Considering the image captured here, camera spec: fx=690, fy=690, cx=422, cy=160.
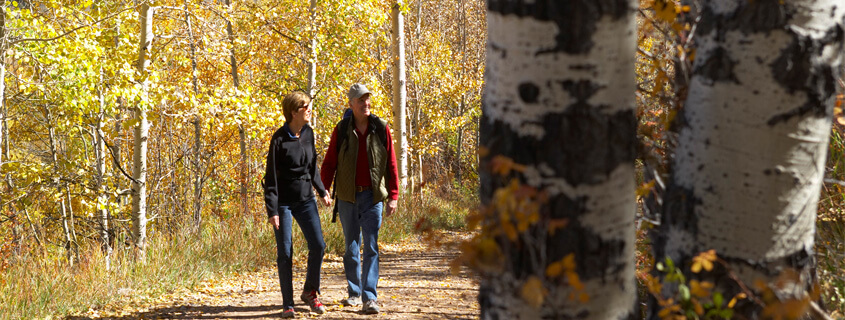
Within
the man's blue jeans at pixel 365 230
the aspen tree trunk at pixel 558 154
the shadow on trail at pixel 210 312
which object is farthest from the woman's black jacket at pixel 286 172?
the aspen tree trunk at pixel 558 154

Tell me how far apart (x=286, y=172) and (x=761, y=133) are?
167 inches

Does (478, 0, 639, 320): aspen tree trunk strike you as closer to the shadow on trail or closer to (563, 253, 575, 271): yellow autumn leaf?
(563, 253, 575, 271): yellow autumn leaf

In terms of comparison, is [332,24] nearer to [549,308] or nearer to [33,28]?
[33,28]

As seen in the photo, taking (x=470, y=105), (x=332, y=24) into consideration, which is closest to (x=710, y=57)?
(x=332, y=24)

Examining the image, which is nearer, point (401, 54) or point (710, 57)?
point (710, 57)

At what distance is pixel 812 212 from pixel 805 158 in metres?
0.19

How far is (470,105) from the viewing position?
2523 centimetres

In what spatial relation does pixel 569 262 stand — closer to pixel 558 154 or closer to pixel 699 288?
pixel 558 154

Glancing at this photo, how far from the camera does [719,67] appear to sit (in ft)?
6.62

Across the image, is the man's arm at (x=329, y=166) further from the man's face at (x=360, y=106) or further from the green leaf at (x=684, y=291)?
the green leaf at (x=684, y=291)

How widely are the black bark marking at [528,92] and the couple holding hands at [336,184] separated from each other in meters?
4.02

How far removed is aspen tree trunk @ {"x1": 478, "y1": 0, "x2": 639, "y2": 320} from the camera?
1777 millimetres

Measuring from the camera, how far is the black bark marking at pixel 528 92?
5.87 feet

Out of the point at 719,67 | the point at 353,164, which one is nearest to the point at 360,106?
the point at 353,164
